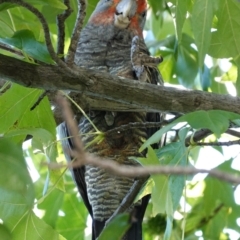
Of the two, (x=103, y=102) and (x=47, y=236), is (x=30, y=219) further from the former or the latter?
(x=103, y=102)

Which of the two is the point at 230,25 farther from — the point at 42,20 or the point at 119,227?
the point at 119,227

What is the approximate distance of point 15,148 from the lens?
1109 millimetres

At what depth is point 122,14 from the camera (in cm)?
243

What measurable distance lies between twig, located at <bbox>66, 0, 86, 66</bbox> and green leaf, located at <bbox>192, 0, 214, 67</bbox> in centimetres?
26

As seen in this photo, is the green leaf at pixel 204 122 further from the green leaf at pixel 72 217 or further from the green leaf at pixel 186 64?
the green leaf at pixel 186 64

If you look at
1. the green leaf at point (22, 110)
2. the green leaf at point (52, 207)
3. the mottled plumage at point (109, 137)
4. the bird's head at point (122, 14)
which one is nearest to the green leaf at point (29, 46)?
the green leaf at point (22, 110)

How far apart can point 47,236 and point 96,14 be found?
1.39m

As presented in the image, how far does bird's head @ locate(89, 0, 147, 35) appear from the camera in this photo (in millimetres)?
2385

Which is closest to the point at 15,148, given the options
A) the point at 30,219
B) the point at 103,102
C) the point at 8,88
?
the point at 30,219

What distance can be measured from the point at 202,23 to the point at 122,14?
117cm

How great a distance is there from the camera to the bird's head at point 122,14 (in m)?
2.38

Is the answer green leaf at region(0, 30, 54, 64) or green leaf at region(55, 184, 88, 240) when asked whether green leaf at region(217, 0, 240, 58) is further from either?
green leaf at region(55, 184, 88, 240)

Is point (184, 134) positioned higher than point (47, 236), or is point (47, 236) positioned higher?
point (184, 134)

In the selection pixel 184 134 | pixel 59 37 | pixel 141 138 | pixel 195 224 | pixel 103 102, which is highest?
pixel 59 37
